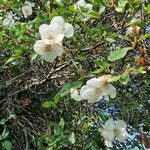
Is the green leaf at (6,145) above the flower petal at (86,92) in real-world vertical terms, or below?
below

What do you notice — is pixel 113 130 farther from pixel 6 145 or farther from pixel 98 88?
pixel 6 145

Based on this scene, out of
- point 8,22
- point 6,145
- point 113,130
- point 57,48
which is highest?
point 57,48

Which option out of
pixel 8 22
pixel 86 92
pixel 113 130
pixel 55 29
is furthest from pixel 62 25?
pixel 8 22

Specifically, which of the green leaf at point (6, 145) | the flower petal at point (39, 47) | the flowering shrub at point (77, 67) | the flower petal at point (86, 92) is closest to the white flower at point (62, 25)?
the flowering shrub at point (77, 67)

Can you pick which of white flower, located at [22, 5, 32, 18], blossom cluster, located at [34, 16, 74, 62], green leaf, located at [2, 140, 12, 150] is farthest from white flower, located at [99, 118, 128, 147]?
white flower, located at [22, 5, 32, 18]

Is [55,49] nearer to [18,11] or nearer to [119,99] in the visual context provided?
[119,99]

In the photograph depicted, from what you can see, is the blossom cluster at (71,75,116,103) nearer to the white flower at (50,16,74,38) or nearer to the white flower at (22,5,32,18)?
the white flower at (50,16,74,38)

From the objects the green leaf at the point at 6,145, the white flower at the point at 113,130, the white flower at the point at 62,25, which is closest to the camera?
the white flower at the point at 62,25

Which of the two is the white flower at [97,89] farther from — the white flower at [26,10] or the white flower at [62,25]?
the white flower at [26,10]
